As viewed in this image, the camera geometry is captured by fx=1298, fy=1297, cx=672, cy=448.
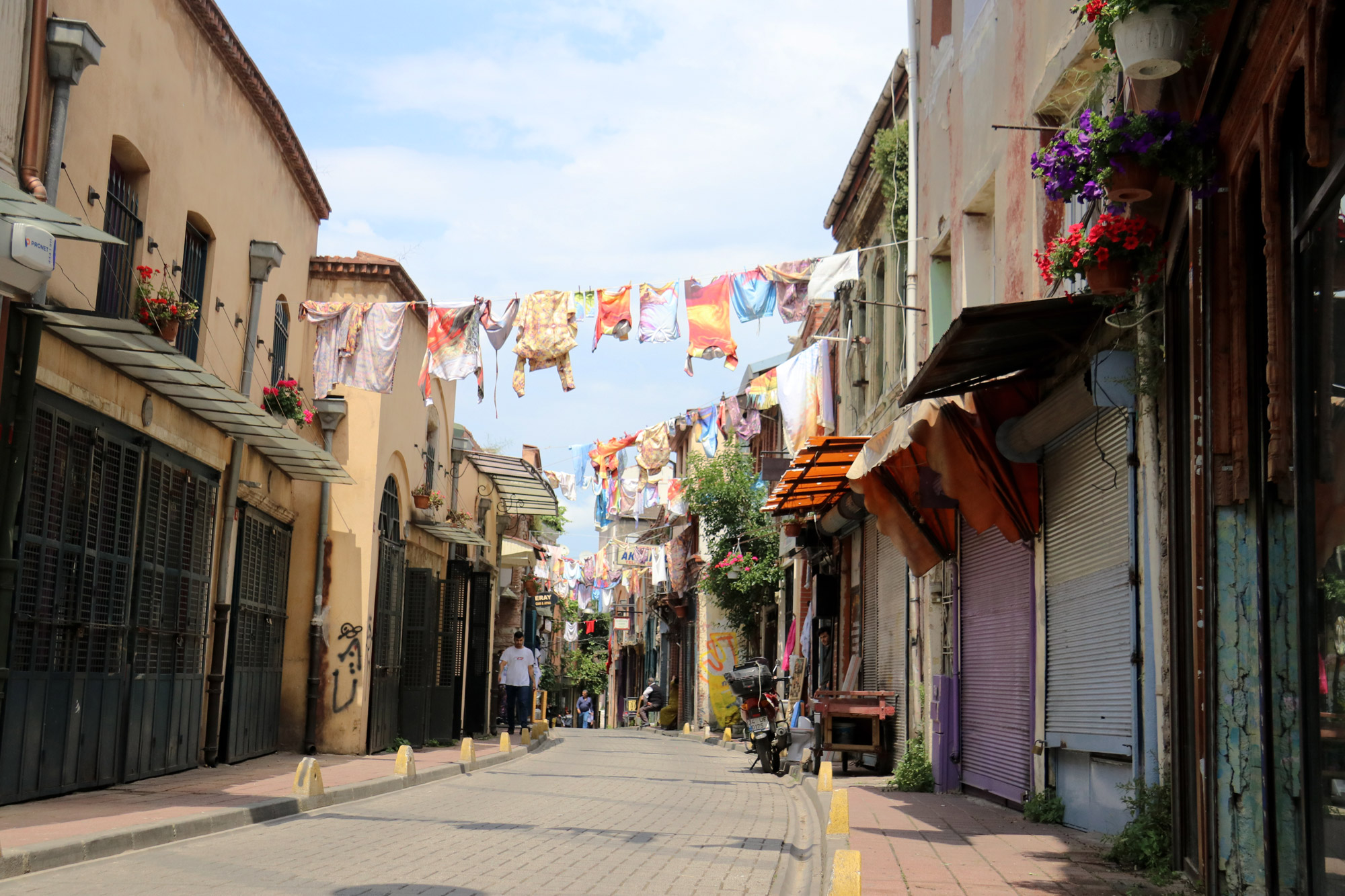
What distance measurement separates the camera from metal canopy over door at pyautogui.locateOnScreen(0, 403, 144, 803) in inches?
388

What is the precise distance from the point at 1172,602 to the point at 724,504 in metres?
23.1

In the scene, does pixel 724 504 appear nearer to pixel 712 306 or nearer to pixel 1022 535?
pixel 712 306

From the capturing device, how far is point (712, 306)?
16062 millimetres

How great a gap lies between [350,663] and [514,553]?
44.3 feet

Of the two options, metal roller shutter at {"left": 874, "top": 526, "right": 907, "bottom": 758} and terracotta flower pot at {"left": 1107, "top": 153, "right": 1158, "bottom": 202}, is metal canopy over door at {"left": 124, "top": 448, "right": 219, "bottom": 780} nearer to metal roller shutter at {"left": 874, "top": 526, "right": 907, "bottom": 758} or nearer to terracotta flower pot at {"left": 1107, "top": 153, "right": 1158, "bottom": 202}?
metal roller shutter at {"left": 874, "top": 526, "right": 907, "bottom": 758}

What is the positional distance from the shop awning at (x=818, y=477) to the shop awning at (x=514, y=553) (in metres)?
12.1

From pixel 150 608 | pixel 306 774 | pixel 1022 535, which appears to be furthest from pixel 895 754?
pixel 150 608

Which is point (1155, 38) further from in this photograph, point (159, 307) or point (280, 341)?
point (280, 341)

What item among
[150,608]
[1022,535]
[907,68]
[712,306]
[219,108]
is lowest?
[150,608]

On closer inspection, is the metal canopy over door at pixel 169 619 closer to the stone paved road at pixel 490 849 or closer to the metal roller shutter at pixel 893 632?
the stone paved road at pixel 490 849

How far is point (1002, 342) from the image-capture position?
9312 mm

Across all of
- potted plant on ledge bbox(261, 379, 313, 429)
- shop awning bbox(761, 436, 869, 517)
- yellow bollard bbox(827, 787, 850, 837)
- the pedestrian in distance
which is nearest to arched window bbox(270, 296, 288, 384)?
potted plant on ledge bbox(261, 379, 313, 429)

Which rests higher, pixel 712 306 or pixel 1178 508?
pixel 712 306

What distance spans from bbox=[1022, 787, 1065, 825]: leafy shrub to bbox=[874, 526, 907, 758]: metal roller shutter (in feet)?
19.4
